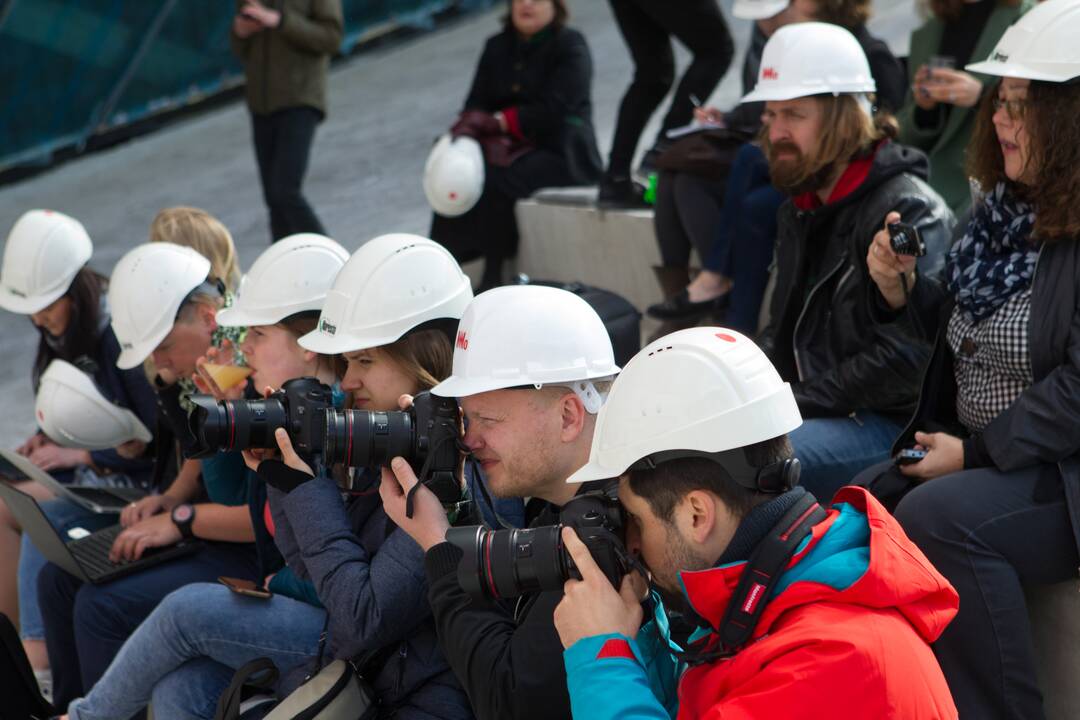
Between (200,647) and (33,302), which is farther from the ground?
(33,302)

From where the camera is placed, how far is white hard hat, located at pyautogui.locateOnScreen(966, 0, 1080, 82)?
2.44 meters

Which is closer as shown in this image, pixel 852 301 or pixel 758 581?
pixel 758 581

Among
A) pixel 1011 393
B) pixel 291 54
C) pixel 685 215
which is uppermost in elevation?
pixel 291 54

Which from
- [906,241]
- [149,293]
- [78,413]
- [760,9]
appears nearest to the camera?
[906,241]

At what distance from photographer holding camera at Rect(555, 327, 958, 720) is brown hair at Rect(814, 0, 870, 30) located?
259 centimetres

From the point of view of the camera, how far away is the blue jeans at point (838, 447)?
290 cm

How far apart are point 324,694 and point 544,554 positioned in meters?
0.63

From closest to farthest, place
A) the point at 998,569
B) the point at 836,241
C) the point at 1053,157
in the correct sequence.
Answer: the point at 998,569, the point at 1053,157, the point at 836,241

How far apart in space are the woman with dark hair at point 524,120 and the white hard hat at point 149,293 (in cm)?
207

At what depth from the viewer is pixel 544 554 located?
6.08 ft

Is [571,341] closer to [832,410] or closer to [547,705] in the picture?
[547,705]

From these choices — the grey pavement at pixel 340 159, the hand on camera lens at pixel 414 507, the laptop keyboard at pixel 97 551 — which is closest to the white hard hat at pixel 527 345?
the hand on camera lens at pixel 414 507

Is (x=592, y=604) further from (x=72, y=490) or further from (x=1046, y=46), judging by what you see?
(x=72, y=490)

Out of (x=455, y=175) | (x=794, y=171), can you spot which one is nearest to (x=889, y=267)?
(x=794, y=171)
